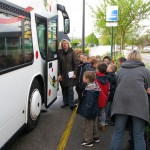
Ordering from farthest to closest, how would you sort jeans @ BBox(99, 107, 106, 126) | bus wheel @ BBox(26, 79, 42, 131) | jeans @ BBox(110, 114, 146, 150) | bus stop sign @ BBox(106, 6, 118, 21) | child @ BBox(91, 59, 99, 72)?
bus stop sign @ BBox(106, 6, 118, 21) < child @ BBox(91, 59, 99, 72) < jeans @ BBox(99, 107, 106, 126) < bus wheel @ BBox(26, 79, 42, 131) < jeans @ BBox(110, 114, 146, 150)

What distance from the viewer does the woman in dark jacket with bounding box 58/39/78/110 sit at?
7.92m

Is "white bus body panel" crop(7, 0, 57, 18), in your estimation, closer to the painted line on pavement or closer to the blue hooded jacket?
the blue hooded jacket

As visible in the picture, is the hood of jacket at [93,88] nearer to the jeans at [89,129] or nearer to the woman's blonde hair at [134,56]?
the jeans at [89,129]

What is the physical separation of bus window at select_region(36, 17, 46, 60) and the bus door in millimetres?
213

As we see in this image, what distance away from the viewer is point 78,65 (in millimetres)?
7602

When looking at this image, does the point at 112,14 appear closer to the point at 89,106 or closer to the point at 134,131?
the point at 89,106

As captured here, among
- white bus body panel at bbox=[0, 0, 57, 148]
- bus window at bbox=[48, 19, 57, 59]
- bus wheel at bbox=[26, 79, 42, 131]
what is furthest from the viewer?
bus window at bbox=[48, 19, 57, 59]

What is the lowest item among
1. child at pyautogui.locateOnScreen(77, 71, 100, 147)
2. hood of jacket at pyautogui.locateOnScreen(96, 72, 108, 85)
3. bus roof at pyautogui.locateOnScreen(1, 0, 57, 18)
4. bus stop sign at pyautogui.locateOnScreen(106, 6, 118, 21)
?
child at pyautogui.locateOnScreen(77, 71, 100, 147)

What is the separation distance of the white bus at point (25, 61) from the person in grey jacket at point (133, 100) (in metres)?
1.51

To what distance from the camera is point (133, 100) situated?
14.0ft

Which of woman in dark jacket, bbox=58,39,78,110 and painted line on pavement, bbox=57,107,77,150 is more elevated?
woman in dark jacket, bbox=58,39,78,110

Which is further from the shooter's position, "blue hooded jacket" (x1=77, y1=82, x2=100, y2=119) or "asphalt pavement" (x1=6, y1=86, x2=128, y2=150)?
"asphalt pavement" (x1=6, y1=86, x2=128, y2=150)

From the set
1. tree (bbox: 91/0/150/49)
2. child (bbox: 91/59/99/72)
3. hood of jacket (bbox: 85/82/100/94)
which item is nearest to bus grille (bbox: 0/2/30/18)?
hood of jacket (bbox: 85/82/100/94)

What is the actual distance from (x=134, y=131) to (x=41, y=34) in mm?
3076
